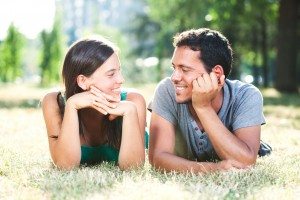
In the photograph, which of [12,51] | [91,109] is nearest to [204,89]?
[91,109]

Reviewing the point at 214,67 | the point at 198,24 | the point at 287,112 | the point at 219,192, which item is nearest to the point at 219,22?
the point at 198,24

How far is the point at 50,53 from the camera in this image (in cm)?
4166

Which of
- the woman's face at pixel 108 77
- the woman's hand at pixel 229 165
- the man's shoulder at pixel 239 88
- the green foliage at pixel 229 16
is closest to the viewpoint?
the woman's hand at pixel 229 165

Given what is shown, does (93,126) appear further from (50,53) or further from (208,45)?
(50,53)

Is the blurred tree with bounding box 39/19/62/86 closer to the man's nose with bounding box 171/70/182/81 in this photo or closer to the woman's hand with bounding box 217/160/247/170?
the man's nose with bounding box 171/70/182/81

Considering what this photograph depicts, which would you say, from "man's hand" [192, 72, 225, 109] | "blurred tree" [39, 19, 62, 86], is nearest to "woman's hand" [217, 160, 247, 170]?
"man's hand" [192, 72, 225, 109]

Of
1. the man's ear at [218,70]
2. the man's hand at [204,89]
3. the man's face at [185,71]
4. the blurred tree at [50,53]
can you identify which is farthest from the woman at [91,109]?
the blurred tree at [50,53]

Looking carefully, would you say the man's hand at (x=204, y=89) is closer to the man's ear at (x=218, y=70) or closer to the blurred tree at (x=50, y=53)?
the man's ear at (x=218, y=70)

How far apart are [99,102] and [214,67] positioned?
120 centimetres

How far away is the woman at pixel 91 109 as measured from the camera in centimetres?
462

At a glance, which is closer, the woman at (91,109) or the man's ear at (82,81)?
the woman at (91,109)

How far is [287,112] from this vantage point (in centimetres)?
1342

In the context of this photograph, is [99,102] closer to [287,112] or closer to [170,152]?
[170,152]

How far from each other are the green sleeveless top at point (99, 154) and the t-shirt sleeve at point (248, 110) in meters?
1.24
